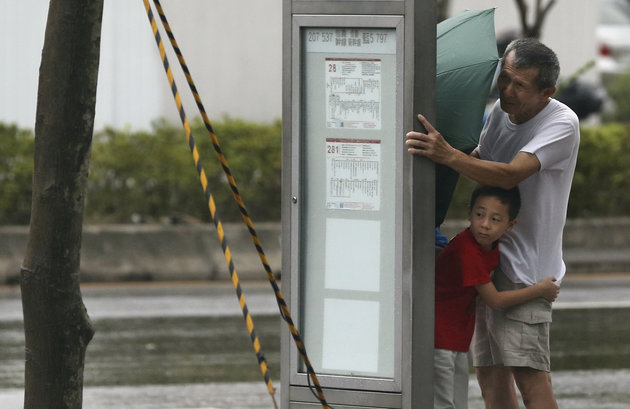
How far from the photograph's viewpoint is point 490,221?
193 inches

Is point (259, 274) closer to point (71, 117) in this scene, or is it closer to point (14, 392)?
point (14, 392)

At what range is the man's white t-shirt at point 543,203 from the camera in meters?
4.89

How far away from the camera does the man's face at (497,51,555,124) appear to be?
16.0ft

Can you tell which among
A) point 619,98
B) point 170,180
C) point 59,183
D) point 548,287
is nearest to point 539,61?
point 548,287

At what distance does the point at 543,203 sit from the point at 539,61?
22.4 inches

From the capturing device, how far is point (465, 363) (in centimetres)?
511

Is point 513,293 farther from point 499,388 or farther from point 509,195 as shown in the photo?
point 499,388

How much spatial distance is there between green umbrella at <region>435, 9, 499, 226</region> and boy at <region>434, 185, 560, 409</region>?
0.66 feet

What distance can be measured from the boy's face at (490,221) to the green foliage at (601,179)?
10518 mm

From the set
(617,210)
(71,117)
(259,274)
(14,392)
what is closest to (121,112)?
(259,274)

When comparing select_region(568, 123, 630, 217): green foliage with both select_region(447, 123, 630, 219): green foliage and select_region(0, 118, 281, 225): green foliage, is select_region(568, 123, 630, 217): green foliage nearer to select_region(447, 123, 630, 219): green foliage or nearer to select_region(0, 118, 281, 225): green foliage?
select_region(447, 123, 630, 219): green foliage

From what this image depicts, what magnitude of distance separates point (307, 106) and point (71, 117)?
3.21 ft

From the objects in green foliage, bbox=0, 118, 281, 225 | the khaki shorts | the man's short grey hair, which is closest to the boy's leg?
the khaki shorts

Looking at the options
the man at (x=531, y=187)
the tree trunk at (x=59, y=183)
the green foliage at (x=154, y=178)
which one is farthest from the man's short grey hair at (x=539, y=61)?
the green foliage at (x=154, y=178)
